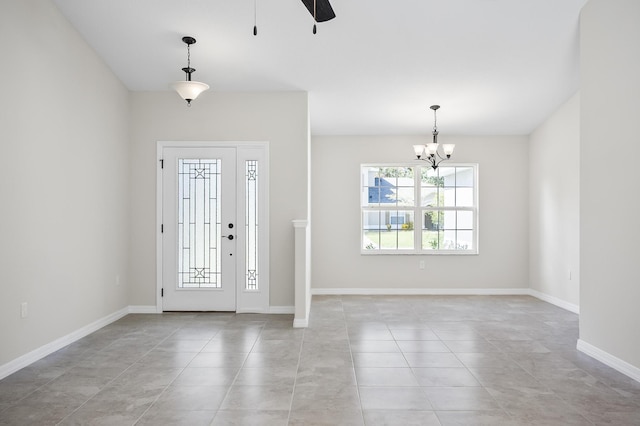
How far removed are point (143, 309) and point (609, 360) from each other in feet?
16.3

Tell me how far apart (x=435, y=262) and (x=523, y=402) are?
164 inches

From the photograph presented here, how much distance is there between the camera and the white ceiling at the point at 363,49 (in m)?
4.08

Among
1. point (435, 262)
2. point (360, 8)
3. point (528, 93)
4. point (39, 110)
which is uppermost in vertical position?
point (360, 8)

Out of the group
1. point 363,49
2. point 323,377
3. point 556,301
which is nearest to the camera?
point 323,377

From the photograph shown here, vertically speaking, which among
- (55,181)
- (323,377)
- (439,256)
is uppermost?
(55,181)

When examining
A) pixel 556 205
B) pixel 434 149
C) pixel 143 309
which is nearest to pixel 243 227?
pixel 143 309

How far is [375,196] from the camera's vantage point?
23.2 feet

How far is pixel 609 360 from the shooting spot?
355 centimetres

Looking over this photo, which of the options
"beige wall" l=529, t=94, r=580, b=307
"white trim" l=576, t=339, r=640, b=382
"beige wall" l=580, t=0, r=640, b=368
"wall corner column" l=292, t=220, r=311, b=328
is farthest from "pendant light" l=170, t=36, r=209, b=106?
"beige wall" l=529, t=94, r=580, b=307

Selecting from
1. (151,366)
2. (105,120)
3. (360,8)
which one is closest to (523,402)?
(151,366)

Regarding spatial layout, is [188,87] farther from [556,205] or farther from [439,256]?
[556,205]

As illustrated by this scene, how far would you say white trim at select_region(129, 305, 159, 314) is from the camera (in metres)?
5.46

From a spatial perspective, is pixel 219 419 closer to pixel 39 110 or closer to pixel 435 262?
pixel 39 110

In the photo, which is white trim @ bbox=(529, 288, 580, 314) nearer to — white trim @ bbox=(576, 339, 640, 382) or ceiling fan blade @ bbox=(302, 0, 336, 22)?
white trim @ bbox=(576, 339, 640, 382)
